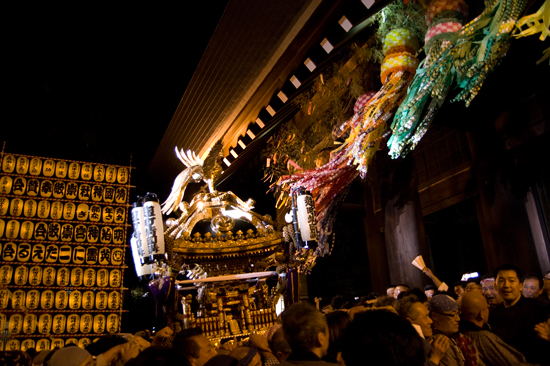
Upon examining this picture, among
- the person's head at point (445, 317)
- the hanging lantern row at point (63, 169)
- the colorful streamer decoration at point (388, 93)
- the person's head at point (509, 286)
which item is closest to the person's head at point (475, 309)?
the person's head at point (445, 317)

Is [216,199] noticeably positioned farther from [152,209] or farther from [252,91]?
[252,91]

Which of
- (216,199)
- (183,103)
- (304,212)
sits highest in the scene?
(183,103)

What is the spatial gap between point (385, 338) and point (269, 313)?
5679 millimetres

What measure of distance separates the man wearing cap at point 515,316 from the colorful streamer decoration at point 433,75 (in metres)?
1.95

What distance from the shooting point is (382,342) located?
5.07ft

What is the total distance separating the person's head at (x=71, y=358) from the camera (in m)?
2.02

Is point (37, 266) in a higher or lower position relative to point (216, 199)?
lower

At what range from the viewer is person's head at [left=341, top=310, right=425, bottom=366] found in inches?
60.1

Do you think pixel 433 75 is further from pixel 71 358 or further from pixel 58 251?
pixel 58 251

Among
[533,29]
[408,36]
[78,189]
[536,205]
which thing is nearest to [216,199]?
[78,189]

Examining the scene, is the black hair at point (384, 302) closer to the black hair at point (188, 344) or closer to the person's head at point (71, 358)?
the black hair at point (188, 344)

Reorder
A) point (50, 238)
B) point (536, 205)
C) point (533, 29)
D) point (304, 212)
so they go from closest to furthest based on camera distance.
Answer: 1. point (533, 29)
2. point (536, 205)
3. point (304, 212)
4. point (50, 238)

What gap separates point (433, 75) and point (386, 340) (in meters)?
3.59

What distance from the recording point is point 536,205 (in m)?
5.07
